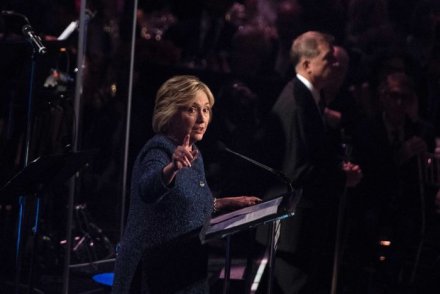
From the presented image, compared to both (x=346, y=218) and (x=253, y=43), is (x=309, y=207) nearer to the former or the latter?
→ (x=346, y=218)

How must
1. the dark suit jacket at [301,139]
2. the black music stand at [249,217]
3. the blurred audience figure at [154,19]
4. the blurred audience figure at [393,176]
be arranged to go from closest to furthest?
the black music stand at [249,217] < the dark suit jacket at [301,139] < the blurred audience figure at [393,176] < the blurred audience figure at [154,19]

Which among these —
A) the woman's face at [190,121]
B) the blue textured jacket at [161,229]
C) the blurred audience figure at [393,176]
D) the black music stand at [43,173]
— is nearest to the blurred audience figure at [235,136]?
the blurred audience figure at [393,176]

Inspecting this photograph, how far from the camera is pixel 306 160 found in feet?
16.8

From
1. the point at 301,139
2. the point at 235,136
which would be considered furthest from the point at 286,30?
the point at 301,139

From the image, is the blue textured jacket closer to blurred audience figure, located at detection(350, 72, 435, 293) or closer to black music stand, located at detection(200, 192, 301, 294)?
black music stand, located at detection(200, 192, 301, 294)

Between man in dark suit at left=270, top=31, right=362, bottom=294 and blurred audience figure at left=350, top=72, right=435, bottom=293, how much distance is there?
931mm

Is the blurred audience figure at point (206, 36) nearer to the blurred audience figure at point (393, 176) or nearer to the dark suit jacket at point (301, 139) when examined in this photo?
the blurred audience figure at point (393, 176)

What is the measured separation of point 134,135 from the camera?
20.2 feet

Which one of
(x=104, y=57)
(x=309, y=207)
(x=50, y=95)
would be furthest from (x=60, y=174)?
(x=104, y=57)

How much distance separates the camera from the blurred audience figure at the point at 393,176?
6379 millimetres

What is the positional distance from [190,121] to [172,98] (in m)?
0.12

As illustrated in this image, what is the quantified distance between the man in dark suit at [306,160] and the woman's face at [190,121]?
4.30 ft

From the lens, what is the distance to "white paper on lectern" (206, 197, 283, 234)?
340 cm

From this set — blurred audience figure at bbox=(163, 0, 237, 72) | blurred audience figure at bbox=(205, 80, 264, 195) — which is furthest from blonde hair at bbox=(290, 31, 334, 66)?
blurred audience figure at bbox=(163, 0, 237, 72)
